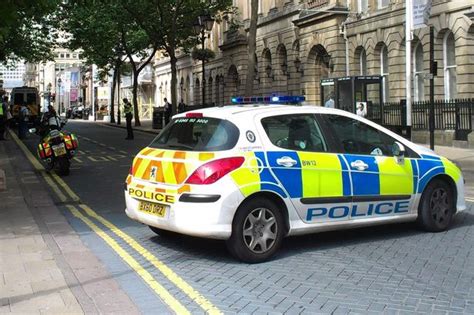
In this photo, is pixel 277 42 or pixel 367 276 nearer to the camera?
pixel 367 276

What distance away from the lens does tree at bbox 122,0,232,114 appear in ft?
107

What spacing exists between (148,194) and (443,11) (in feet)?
70.3

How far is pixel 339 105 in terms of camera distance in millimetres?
23500

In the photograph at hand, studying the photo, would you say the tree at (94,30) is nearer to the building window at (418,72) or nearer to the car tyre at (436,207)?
the building window at (418,72)

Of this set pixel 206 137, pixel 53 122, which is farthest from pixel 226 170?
pixel 53 122

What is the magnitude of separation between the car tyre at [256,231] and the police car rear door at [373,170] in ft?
3.47

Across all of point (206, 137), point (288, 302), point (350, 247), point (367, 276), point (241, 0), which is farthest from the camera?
point (241, 0)

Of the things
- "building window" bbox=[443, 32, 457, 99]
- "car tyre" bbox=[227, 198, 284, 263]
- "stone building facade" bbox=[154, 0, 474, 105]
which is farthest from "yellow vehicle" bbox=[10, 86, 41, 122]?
"car tyre" bbox=[227, 198, 284, 263]

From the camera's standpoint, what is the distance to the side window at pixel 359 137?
6844mm

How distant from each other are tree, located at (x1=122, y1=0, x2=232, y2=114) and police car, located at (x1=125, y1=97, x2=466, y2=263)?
25.4 m

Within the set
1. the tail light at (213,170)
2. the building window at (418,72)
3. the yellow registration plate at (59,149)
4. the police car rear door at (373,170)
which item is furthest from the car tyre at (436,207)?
the building window at (418,72)

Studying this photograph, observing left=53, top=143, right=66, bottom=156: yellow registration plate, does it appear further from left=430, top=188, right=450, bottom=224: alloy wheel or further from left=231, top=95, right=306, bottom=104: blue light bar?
left=430, top=188, right=450, bottom=224: alloy wheel

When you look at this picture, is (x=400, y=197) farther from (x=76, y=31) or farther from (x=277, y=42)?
(x=76, y=31)

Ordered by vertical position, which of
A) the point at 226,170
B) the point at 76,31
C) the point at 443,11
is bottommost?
the point at 226,170
